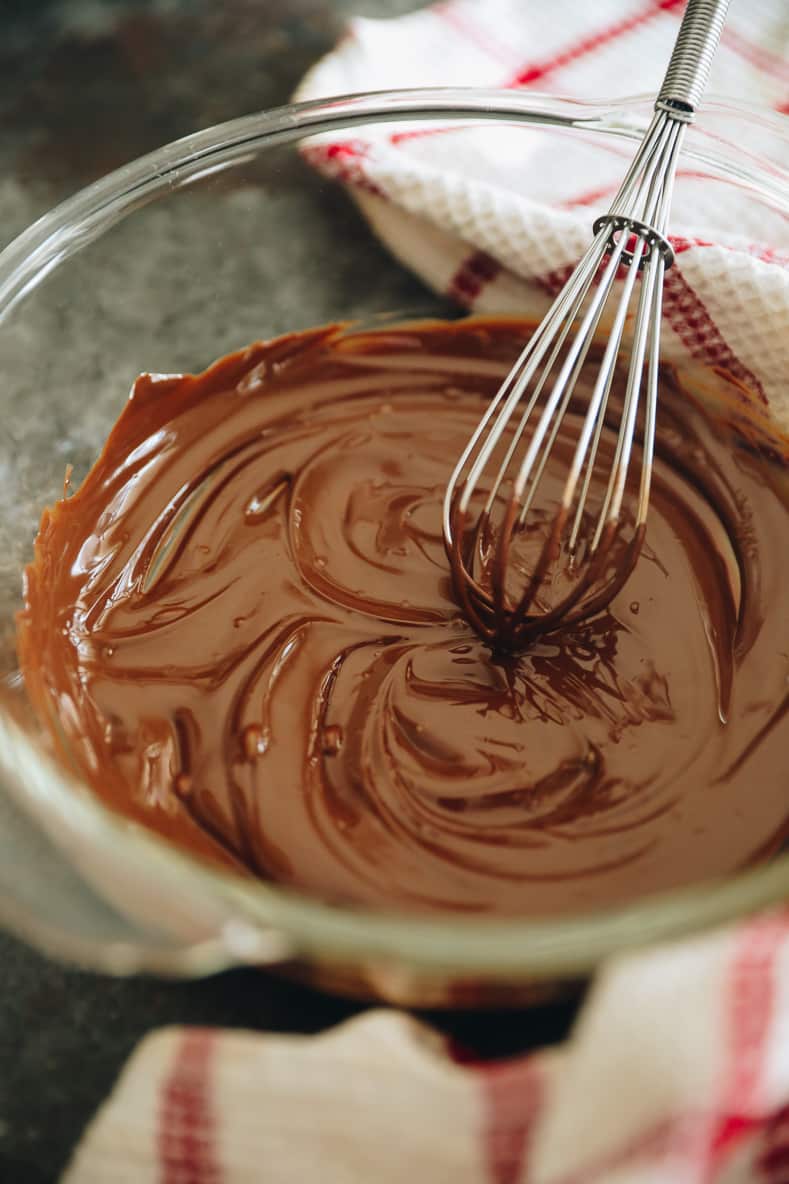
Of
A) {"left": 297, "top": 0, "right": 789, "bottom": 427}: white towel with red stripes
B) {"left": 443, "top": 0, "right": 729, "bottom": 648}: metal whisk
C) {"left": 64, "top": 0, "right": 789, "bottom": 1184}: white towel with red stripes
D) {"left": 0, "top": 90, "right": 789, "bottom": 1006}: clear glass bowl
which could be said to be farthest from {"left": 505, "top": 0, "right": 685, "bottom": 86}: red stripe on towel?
{"left": 64, "top": 0, "right": 789, "bottom": 1184}: white towel with red stripes

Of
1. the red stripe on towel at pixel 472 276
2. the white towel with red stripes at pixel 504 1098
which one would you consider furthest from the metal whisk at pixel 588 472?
the white towel with red stripes at pixel 504 1098

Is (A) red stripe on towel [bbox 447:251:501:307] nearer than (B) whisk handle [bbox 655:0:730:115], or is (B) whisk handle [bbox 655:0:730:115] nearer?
(B) whisk handle [bbox 655:0:730:115]

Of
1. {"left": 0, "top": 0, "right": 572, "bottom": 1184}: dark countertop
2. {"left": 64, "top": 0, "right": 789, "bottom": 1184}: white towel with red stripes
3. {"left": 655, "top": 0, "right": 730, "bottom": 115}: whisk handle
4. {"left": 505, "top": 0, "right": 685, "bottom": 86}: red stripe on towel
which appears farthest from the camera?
{"left": 505, "top": 0, "right": 685, "bottom": 86}: red stripe on towel

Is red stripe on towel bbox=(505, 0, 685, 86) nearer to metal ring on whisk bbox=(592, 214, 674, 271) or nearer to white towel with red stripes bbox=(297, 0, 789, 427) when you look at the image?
white towel with red stripes bbox=(297, 0, 789, 427)

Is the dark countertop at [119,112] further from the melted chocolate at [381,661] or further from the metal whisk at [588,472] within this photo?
the metal whisk at [588,472]

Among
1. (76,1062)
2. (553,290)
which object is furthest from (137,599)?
(553,290)

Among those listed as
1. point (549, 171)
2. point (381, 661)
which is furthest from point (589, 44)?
point (381, 661)

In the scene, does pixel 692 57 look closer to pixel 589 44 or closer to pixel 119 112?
pixel 589 44
